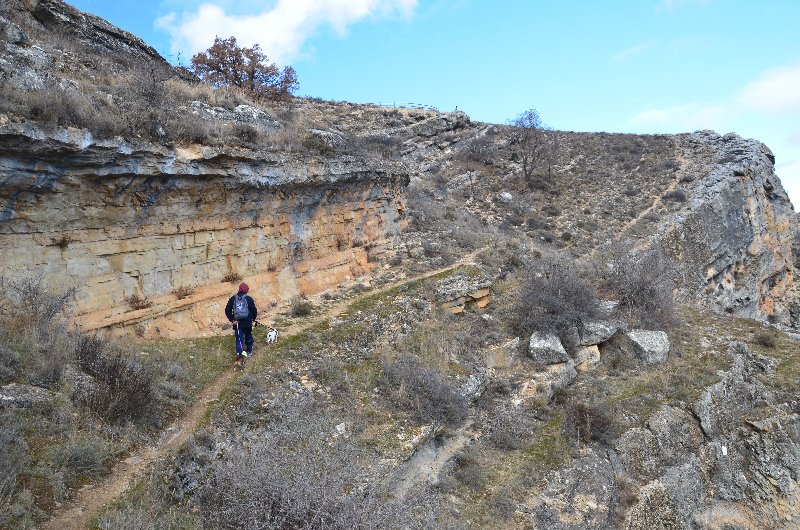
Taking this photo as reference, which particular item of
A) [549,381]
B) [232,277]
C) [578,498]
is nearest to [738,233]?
[549,381]

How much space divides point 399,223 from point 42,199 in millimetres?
11554

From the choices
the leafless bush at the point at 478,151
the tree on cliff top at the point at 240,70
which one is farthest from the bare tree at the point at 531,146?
the tree on cliff top at the point at 240,70

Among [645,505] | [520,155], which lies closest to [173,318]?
[645,505]

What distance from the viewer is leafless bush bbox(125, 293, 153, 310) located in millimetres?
9638

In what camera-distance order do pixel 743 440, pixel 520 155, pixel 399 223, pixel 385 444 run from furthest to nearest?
pixel 520 155, pixel 399 223, pixel 743 440, pixel 385 444

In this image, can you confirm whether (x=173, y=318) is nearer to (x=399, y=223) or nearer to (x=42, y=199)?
(x=42, y=199)

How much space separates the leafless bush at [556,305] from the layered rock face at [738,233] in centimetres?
1475

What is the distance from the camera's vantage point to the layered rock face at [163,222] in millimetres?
8219

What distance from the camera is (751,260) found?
Answer: 29.4 meters

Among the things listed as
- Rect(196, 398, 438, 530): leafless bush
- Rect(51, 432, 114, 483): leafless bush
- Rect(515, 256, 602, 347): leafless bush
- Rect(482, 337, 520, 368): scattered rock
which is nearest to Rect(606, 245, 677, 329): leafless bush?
Rect(515, 256, 602, 347): leafless bush

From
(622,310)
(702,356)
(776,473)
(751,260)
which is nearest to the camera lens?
(776,473)

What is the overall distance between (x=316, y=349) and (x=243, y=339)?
1450mm

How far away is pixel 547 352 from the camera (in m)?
11.7

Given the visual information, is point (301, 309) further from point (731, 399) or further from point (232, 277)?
point (731, 399)
